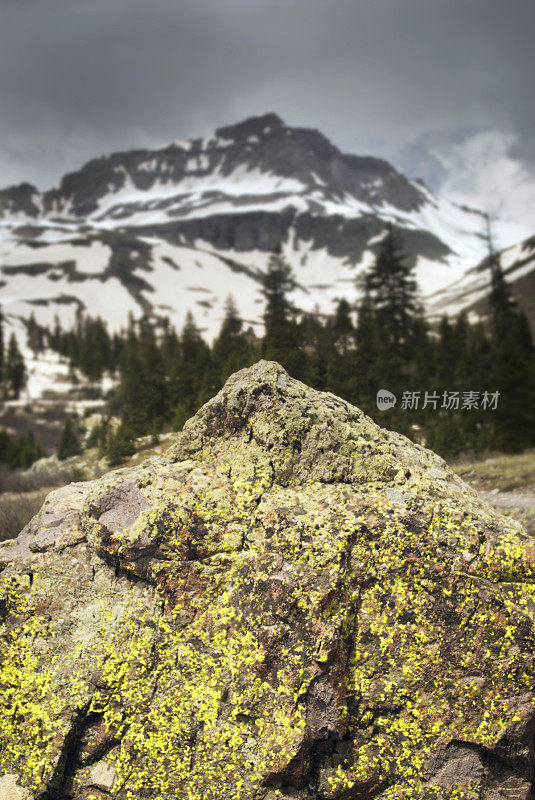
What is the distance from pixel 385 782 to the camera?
15.2 feet

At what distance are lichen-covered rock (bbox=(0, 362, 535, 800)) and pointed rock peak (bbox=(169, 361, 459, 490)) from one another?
0.86ft

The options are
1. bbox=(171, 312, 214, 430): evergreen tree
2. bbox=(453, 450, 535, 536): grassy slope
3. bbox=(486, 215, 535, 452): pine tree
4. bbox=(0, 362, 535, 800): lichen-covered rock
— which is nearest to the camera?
bbox=(0, 362, 535, 800): lichen-covered rock

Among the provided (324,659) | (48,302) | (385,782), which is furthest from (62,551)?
(48,302)

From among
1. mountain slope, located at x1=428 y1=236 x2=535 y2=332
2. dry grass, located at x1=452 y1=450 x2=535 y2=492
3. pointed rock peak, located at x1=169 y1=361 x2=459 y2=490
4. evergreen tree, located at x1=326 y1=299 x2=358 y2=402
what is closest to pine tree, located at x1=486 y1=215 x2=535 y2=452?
dry grass, located at x1=452 y1=450 x2=535 y2=492

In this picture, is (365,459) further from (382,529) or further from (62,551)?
(62,551)

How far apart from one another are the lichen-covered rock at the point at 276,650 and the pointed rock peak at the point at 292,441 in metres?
0.26

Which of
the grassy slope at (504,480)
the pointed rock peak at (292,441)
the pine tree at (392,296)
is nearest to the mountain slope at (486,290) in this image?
the pine tree at (392,296)

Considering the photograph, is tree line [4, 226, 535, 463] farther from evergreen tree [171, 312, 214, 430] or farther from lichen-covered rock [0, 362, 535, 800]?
lichen-covered rock [0, 362, 535, 800]

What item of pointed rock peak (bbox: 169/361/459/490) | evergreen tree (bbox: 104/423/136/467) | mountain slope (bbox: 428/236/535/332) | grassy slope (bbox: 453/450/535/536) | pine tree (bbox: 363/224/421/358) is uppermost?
mountain slope (bbox: 428/236/535/332)

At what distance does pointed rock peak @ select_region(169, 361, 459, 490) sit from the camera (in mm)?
5781

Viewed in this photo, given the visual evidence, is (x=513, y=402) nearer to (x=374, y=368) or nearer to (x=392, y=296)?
(x=374, y=368)

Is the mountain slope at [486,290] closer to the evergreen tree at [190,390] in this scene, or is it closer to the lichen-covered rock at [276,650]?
the evergreen tree at [190,390]

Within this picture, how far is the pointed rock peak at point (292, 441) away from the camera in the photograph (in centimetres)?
578

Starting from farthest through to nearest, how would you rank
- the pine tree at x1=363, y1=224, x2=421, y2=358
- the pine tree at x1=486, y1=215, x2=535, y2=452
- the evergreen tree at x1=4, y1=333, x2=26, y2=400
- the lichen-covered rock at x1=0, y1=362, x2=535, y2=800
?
1. the evergreen tree at x1=4, y1=333, x2=26, y2=400
2. the pine tree at x1=363, y1=224, x2=421, y2=358
3. the pine tree at x1=486, y1=215, x2=535, y2=452
4. the lichen-covered rock at x1=0, y1=362, x2=535, y2=800
